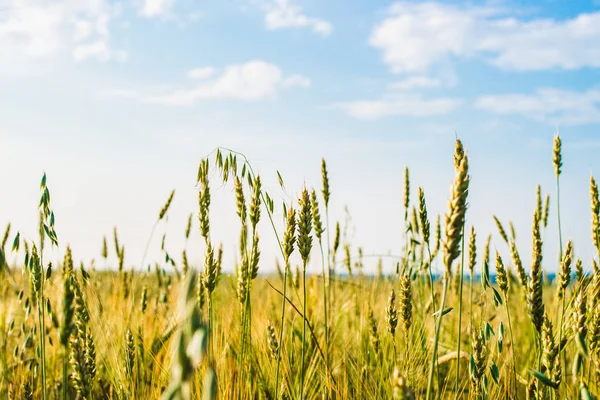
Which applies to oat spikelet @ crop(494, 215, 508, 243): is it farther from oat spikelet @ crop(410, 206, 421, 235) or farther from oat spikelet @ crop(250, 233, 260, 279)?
oat spikelet @ crop(250, 233, 260, 279)

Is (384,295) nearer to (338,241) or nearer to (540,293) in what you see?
(338,241)

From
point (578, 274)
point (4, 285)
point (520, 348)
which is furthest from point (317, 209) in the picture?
point (520, 348)

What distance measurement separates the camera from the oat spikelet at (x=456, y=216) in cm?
107

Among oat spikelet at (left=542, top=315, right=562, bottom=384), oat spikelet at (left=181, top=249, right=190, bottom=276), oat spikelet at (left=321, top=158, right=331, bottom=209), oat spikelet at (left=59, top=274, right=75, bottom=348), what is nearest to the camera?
oat spikelet at (left=59, top=274, right=75, bottom=348)

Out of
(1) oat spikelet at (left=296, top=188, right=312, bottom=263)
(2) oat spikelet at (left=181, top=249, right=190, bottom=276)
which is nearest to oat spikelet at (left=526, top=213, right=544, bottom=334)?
(1) oat spikelet at (left=296, top=188, right=312, bottom=263)

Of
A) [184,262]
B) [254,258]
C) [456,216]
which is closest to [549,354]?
[456,216]

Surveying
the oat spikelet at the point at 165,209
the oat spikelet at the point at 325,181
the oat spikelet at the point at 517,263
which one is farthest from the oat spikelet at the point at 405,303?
the oat spikelet at the point at 165,209

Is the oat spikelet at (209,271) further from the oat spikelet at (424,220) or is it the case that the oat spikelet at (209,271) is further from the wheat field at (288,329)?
the oat spikelet at (424,220)

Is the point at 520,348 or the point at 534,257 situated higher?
the point at 534,257

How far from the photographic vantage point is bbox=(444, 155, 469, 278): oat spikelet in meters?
1.07

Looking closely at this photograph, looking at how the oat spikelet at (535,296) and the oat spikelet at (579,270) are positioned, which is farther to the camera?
the oat spikelet at (579,270)

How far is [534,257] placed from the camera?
1726 mm

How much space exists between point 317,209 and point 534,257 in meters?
0.78

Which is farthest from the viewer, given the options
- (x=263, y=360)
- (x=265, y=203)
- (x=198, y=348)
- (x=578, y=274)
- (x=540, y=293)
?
(x=263, y=360)
